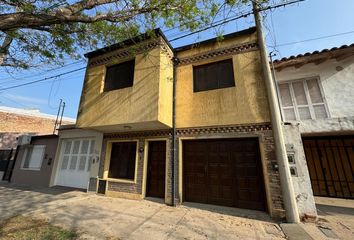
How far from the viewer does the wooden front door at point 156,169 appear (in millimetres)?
6985

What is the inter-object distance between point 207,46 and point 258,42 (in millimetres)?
2058

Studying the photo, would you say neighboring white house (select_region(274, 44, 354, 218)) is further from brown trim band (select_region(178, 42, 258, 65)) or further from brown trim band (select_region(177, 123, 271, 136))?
brown trim band (select_region(178, 42, 258, 65))

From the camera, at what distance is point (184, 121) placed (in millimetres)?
6910

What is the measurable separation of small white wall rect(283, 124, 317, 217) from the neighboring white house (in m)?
0.03

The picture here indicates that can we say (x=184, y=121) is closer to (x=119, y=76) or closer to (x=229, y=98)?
(x=229, y=98)

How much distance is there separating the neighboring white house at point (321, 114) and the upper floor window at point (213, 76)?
212 centimetres

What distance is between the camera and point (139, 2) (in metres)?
4.70

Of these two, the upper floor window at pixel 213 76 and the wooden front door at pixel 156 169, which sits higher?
the upper floor window at pixel 213 76

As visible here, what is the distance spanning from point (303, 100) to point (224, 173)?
14.6ft

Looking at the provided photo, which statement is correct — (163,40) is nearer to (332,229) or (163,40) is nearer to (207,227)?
(207,227)

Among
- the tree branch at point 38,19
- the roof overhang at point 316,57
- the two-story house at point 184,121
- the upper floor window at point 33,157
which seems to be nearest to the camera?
the tree branch at point 38,19

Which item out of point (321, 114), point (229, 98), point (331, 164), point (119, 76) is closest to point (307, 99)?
point (321, 114)

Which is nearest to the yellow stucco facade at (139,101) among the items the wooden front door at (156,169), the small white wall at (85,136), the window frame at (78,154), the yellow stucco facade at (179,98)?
the yellow stucco facade at (179,98)

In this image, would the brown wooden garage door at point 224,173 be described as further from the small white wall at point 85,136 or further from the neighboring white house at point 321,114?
the small white wall at point 85,136
